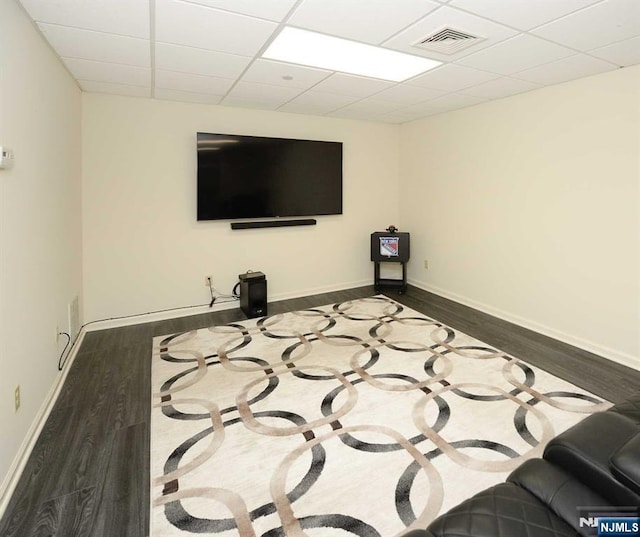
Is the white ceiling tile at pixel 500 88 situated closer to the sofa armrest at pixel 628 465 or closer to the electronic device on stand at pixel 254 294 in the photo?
the electronic device on stand at pixel 254 294

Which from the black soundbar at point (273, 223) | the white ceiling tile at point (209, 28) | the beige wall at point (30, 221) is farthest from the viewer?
the black soundbar at point (273, 223)

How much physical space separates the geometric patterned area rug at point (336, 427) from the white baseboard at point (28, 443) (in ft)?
2.13

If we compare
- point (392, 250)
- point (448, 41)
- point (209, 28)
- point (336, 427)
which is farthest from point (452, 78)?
point (336, 427)

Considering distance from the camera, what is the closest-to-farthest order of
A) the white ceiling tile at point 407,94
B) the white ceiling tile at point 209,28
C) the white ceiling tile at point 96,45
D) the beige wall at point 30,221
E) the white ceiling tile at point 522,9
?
the beige wall at point 30,221 < the white ceiling tile at point 522,9 < the white ceiling tile at point 209,28 < the white ceiling tile at point 96,45 < the white ceiling tile at point 407,94

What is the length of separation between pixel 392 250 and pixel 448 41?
10.2 ft

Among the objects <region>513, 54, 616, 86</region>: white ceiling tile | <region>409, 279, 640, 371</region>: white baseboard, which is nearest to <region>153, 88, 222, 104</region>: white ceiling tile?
<region>513, 54, 616, 86</region>: white ceiling tile

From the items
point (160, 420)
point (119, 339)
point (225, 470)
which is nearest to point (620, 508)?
point (225, 470)

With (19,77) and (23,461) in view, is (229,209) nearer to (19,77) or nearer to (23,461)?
(19,77)

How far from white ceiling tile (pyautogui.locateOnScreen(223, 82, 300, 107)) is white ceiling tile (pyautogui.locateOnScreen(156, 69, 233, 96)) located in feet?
0.44

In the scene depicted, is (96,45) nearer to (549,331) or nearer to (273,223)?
(273,223)

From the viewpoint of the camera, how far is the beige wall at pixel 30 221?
1927 millimetres

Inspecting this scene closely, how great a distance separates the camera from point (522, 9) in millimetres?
2121

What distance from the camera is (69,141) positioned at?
3.28 m

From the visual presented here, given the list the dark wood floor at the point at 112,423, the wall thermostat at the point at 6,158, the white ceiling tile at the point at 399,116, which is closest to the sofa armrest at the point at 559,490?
the dark wood floor at the point at 112,423
